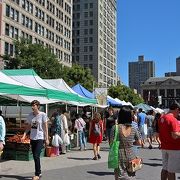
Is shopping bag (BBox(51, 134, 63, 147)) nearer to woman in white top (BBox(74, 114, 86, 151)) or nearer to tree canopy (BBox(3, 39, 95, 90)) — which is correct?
woman in white top (BBox(74, 114, 86, 151))

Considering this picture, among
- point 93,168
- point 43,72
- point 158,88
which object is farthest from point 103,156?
point 158,88

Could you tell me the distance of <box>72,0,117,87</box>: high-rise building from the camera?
136 meters

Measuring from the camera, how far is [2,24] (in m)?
66.8

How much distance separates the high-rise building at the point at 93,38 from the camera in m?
136

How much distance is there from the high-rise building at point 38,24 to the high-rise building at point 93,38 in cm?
3310

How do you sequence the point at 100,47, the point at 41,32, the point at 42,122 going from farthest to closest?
the point at 100,47 < the point at 41,32 < the point at 42,122

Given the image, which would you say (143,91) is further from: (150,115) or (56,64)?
(150,115)

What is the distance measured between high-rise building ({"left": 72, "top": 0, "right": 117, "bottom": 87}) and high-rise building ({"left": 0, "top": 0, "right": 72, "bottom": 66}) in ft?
109

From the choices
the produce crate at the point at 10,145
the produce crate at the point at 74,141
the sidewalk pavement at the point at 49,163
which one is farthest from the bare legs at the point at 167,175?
the produce crate at the point at 74,141

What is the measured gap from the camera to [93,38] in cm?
13700

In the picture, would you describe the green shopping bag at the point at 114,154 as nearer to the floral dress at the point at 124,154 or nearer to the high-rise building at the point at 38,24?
the floral dress at the point at 124,154

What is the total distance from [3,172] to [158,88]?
169m

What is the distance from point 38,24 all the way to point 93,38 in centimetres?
5491

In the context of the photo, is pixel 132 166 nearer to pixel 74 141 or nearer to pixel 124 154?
pixel 124 154
